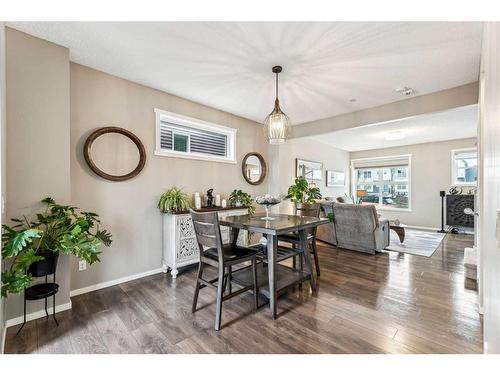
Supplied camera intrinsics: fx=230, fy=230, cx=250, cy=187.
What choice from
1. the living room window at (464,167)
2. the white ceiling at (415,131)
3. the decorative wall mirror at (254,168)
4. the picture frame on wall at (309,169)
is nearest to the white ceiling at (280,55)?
the white ceiling at (415,131)

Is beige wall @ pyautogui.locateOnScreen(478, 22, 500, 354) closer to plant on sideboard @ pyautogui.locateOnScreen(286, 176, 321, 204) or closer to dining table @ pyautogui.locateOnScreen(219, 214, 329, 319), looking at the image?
dining table @ pyautogui.locateOnScreen(219, 214, 329, 319)

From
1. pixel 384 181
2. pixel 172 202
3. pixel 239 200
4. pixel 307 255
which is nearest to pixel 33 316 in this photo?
pixel 172 202

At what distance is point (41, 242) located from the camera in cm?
189

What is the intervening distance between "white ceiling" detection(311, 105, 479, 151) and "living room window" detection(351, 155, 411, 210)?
62 cm

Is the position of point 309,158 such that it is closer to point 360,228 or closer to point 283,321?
point 360,228

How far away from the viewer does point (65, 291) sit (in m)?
2.21

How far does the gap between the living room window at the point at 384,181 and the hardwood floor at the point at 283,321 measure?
476 cm

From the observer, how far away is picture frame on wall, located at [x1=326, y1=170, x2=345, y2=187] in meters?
6.90

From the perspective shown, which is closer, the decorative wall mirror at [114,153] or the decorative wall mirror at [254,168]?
the decorative wall mirror at [114,153]

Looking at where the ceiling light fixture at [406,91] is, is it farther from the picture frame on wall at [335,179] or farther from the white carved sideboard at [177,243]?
the picture frame on wall at [335,179]

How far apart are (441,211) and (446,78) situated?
475 cm

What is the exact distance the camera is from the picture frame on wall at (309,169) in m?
5.71

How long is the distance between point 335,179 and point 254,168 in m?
3.65
